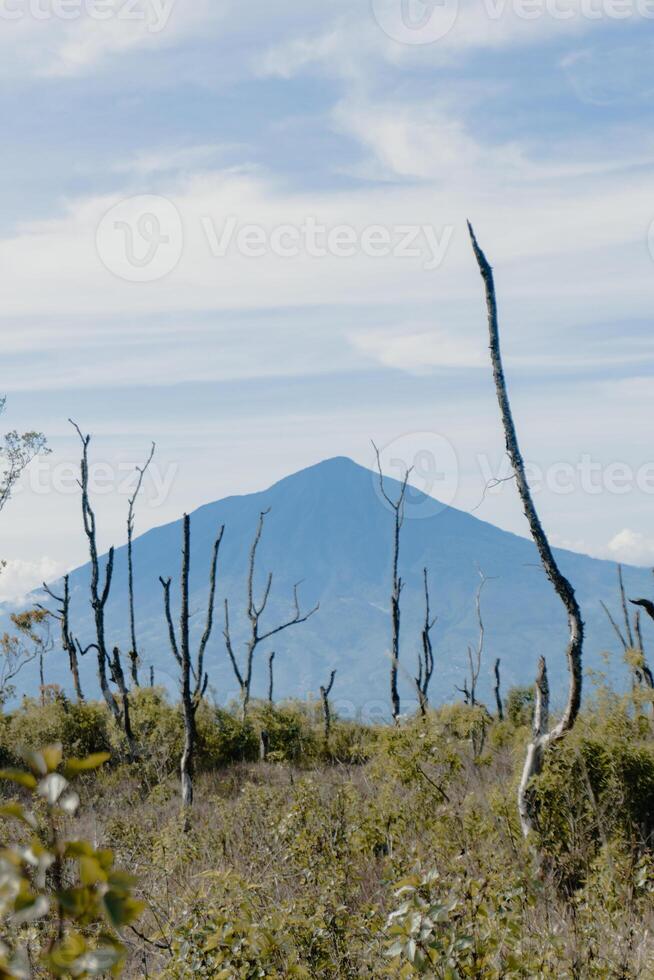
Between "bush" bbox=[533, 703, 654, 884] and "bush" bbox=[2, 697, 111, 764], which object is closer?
"bush" bbox=[533, 703, 654, 884]

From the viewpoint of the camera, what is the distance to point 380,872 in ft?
28.2

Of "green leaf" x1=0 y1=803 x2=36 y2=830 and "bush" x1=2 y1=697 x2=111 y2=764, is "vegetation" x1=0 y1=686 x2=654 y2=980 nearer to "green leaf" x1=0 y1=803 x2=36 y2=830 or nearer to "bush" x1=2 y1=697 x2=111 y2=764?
"green leaf" x1=0 y1=803 x2=36 y2=830

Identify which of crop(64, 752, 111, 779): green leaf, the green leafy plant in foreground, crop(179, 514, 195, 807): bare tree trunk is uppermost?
crop(64, 752, 111, 779): green leaf

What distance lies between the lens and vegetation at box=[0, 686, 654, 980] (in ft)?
10.1

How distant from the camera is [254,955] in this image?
433cm

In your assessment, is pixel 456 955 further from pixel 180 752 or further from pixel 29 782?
pixel 180 752

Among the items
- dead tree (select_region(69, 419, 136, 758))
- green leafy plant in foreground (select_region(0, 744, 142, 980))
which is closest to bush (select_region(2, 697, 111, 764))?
dead tree (select_region(69, 419, 136, 758))

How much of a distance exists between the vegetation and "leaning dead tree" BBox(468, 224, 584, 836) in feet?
0.48

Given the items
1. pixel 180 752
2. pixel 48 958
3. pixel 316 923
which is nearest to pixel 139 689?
pixel 180 752

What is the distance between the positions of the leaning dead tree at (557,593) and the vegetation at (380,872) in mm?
146

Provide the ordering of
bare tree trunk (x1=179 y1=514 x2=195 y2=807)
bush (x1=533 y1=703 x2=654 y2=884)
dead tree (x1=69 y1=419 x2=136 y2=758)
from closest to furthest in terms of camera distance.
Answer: bush (x1=533 y1=703 x2=654 y2=884) < bare tree trunk (x1=179 y1=514 x2=195 y2=807) < dead tree (x1=69 y1=419 x2=136 y2=758)

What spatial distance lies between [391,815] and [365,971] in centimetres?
485

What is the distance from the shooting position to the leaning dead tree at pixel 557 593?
9.66 meters

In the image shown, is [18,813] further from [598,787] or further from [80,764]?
[598,787]
